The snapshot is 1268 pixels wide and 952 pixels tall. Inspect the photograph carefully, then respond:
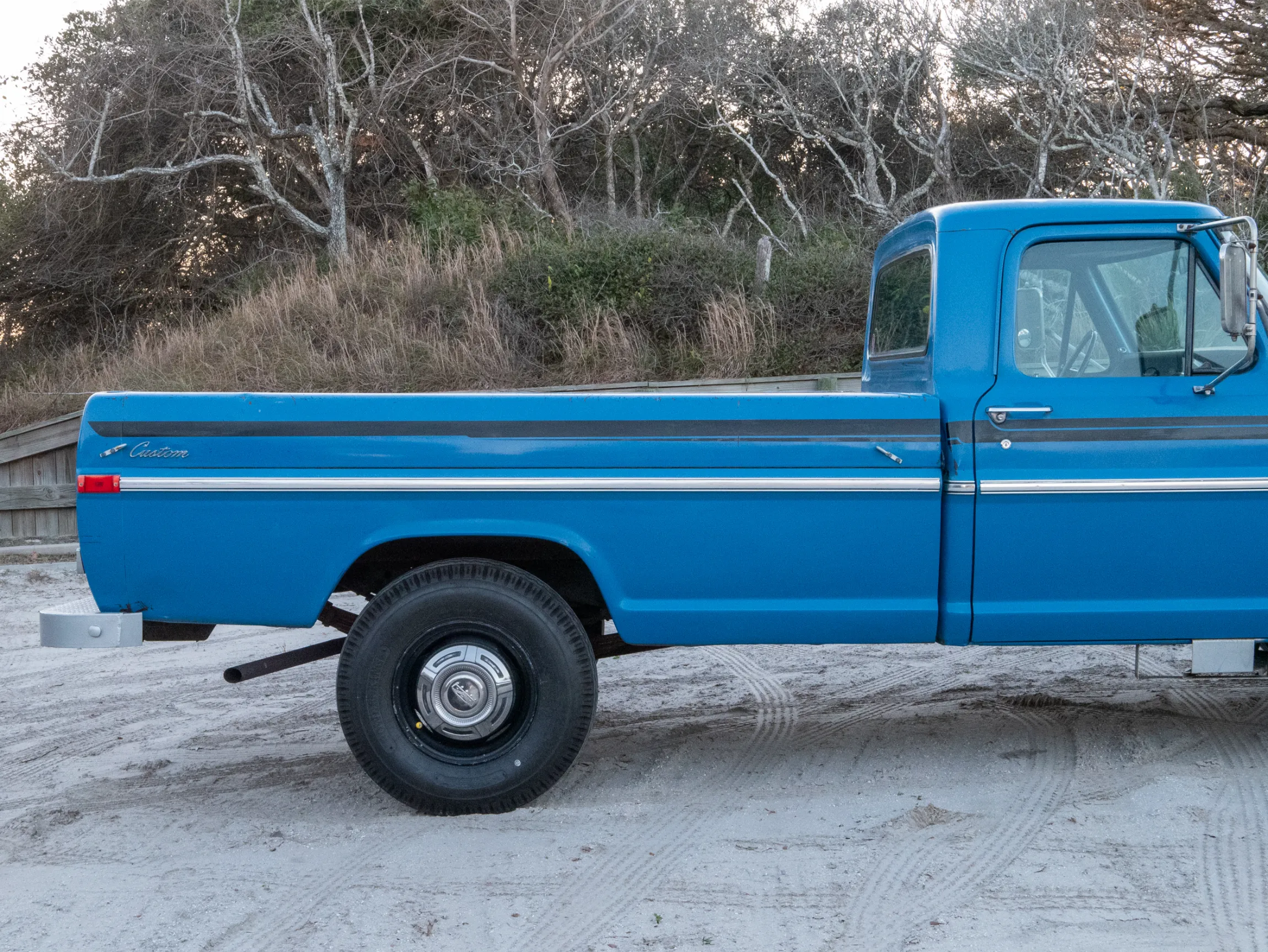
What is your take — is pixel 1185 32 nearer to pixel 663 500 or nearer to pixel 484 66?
pixel 484 66

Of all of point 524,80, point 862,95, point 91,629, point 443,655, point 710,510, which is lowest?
point 443,655

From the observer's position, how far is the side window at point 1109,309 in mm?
4328

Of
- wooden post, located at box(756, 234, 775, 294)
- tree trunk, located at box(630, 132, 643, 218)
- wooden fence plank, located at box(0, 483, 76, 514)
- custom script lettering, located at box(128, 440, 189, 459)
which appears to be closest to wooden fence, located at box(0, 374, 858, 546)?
wooden fence plank, located at box(0, 483, 76, 514)

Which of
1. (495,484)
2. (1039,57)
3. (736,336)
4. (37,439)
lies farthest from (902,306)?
(1039,57)

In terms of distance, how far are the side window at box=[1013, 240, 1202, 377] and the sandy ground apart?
1585 millimetres

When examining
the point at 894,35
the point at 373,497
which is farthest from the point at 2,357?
the point at 373,497

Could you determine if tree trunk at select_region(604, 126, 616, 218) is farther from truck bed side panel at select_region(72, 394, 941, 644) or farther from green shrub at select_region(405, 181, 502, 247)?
truck bed side panel at select_region(72, 394, 941, 644)

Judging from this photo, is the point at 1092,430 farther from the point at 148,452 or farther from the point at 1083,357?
the point at 148,452

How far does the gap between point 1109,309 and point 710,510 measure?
1654mm

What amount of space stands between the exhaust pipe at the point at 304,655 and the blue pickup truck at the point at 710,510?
0.84 feet

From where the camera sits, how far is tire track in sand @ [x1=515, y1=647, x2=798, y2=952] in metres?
3.37

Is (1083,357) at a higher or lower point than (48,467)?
higher

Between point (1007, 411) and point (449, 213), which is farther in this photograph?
point (449, 213)

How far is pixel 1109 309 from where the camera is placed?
438cm
